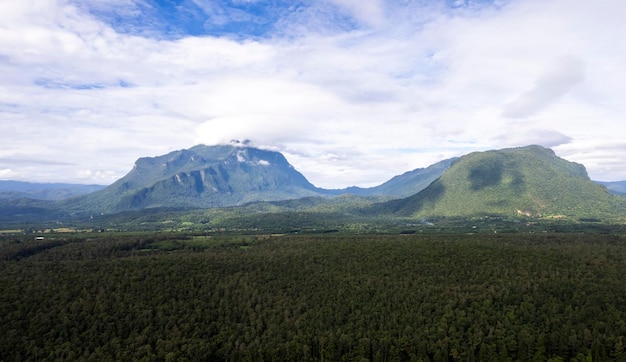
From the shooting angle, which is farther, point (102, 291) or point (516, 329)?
point (102, 291)

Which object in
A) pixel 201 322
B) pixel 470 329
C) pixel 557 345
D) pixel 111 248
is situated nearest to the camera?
pixel 557 345

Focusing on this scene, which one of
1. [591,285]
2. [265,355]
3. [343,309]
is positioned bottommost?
[265,355]

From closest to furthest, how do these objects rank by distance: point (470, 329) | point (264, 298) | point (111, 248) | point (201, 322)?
point (470, 329) → point (201, 322) → point (264, 298) → point (111, 248)

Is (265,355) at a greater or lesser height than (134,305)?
lesser

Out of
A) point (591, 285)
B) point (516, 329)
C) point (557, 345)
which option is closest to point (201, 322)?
point (516, 329)

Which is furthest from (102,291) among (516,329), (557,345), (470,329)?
(557,345)

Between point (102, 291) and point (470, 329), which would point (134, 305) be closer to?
point (102, 291)
